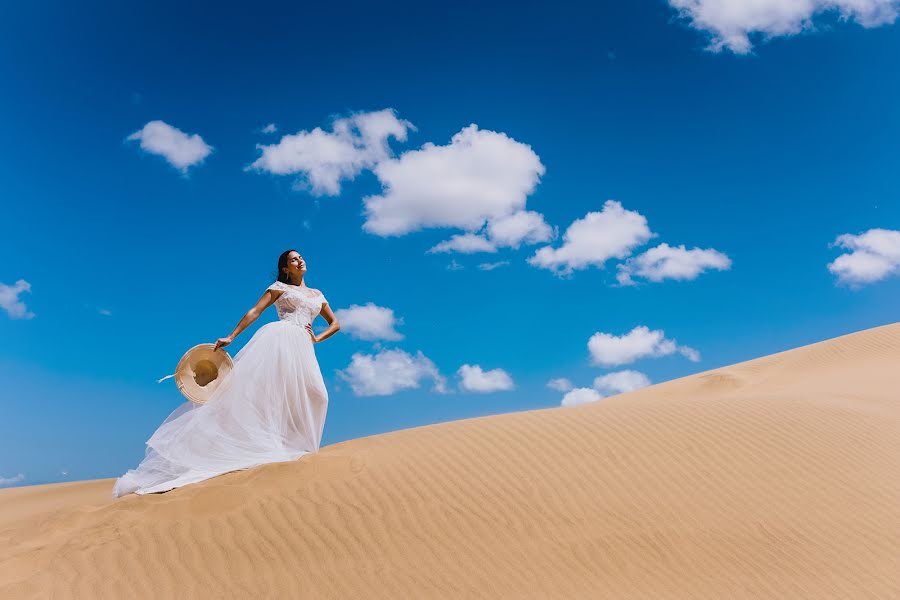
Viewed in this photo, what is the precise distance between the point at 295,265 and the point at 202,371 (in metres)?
1.73

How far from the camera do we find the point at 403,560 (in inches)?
238

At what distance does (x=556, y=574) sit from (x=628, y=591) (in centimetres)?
65

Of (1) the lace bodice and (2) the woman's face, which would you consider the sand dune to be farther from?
(2) the woman's face

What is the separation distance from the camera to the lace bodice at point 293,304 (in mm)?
8133

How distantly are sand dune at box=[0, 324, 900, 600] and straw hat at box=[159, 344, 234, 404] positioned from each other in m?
1.09

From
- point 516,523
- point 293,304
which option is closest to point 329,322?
point 293,304

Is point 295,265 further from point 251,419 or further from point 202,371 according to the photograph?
point 251,419

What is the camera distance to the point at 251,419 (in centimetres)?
761

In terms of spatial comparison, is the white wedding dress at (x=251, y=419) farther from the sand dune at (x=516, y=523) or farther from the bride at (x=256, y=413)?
the sand dune at (x=516, y=523)

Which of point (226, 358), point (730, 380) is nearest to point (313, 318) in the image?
point (226, 358)

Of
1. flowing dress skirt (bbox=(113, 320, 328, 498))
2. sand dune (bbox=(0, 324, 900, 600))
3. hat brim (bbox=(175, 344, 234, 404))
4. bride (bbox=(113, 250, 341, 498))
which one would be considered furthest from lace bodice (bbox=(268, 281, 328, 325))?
sand dune (bbox=(0, 324, 900, 600))

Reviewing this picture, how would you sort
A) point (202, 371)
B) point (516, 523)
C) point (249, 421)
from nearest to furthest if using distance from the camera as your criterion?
point (516, 523)
point (249, 421)
point (202, 371)

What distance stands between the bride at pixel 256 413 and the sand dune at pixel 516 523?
0.31 meters

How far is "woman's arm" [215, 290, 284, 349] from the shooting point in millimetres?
7801
